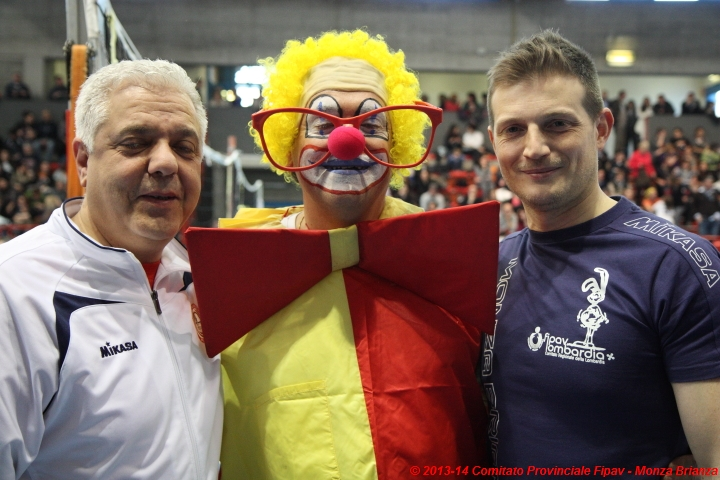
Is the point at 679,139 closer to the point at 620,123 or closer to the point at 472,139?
the point at 620,123

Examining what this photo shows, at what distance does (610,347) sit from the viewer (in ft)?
6.16

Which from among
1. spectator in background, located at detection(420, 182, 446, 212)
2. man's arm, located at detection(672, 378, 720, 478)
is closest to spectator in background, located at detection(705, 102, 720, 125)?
spectator in background, located at detection(420, 182, 446, 212)

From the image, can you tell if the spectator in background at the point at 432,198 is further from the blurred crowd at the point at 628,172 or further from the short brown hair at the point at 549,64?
the short brown hair at the point at 549,64

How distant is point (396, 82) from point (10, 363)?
160 cm

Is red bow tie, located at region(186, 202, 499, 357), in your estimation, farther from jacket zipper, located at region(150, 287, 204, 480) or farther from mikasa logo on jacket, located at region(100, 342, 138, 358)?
mikasa logo on jacket, located at region(100, 342, 138, 358)

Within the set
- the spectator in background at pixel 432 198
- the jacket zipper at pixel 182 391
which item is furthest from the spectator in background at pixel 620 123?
the jacket zipper at pixel 182 391

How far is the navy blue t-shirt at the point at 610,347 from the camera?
181cm

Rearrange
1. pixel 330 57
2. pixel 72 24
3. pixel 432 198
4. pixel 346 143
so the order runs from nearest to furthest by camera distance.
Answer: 1. pixel 346 143
2. pixel 330 57
3. pixel 72 24
4. pixel 432 198

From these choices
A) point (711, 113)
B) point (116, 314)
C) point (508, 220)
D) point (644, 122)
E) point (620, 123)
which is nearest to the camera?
point (116, 314)

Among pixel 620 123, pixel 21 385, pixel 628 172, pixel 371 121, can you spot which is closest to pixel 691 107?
pixel 620 123

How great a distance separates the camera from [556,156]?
2043mm

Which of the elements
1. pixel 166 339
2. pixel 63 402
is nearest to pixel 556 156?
pixel 166 339

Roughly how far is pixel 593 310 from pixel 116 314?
1.40 m

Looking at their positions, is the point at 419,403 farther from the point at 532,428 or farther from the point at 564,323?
the point at 564,323
